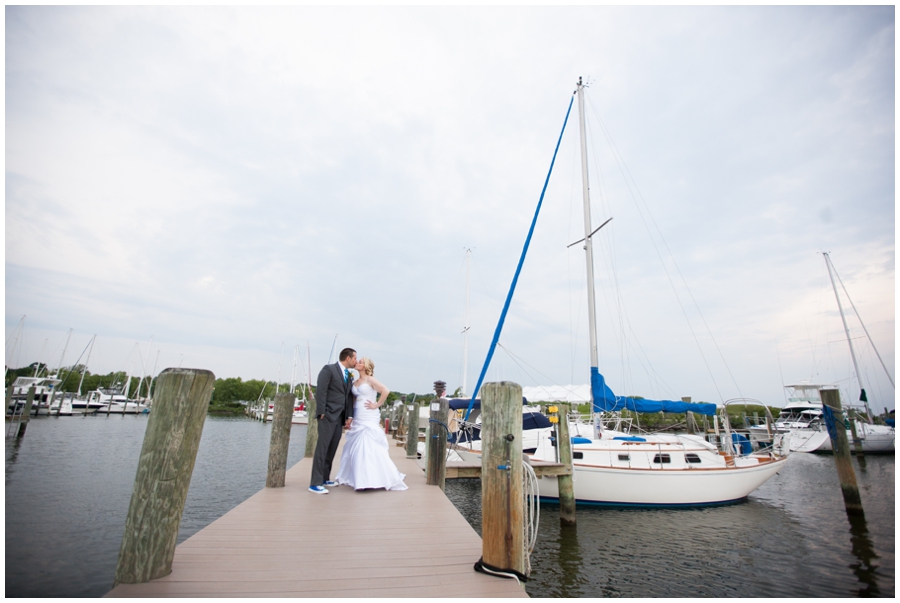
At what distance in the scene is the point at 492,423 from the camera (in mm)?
3498

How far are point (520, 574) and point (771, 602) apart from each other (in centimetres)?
620

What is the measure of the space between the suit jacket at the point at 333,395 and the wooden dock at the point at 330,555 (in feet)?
4.46

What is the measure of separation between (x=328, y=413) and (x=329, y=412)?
0.08 ft

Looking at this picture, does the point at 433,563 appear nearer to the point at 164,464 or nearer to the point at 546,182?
the point at 164,464

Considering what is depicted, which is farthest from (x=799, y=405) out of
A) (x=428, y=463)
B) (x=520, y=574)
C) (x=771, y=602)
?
(x=520, y=574)

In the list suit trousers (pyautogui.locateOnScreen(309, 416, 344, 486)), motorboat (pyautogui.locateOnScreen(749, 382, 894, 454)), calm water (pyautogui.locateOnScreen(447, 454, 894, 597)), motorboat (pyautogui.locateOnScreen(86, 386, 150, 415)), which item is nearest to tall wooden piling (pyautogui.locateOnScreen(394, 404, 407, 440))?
calm water (pyautogui.locateOnScreen(447, 454, 894, 597))

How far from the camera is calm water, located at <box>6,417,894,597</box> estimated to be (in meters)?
7.25

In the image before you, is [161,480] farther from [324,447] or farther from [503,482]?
[324,447]

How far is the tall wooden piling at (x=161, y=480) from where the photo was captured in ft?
9.60

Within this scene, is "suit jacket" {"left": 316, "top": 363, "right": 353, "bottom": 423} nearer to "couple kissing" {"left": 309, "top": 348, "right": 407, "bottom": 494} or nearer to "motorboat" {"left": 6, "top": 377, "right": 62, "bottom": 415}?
"couple kissing" {"left": 309, "top": 348, "right": 407, "bottom": 494}

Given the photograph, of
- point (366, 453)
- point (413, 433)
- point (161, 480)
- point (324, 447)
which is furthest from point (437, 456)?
point (161, 480)

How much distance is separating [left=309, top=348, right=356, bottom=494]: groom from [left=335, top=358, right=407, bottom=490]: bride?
164mm

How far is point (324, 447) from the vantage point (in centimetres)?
662

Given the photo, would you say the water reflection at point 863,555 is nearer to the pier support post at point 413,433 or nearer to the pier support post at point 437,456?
the pier support post at point 437,456
